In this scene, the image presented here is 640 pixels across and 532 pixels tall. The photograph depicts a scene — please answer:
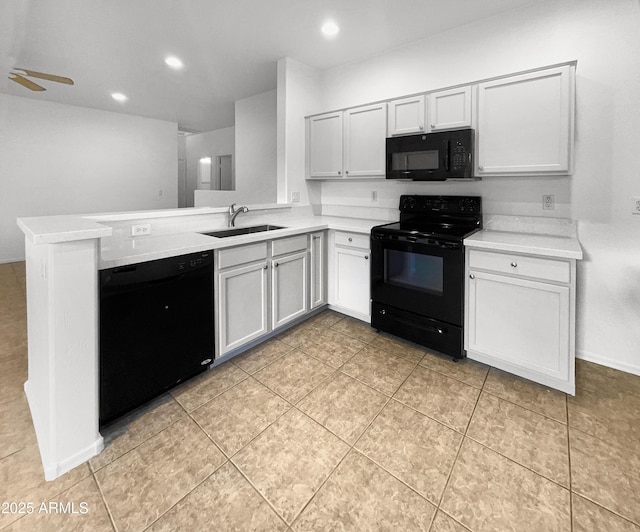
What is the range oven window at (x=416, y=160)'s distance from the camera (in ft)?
8.44

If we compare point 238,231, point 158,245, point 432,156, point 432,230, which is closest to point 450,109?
point 432,156

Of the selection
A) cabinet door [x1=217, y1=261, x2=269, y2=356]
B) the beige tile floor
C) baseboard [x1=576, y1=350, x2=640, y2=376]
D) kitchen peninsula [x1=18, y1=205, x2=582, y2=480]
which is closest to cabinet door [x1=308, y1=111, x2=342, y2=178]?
kitchen peninsula [x1=18, y1=205, x2=582, y2=480]

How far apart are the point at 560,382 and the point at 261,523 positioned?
1.92 meters

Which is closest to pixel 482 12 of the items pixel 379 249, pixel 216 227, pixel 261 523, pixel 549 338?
pixel 379 249

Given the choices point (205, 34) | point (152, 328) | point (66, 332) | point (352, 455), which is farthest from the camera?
point (205, 34)

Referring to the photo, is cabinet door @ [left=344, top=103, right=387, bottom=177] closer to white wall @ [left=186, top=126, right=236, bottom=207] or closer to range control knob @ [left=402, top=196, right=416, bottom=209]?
range control knob @ [left=402, top=196, right=416, bottom=209]

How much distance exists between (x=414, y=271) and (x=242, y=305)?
1.36 metres

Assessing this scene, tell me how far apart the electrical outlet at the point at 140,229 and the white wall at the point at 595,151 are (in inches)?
107

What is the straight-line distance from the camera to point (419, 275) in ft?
8.30

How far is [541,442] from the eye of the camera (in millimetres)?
1643

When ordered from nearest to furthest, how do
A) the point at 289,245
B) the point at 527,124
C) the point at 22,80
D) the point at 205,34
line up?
1. the point at 527,124
2. the point at 289,245
3. the point at 205,34
4. the point at 22,80

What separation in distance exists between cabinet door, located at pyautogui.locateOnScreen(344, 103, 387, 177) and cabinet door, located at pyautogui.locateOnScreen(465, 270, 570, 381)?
1460mm

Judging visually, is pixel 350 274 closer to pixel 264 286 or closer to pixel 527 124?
pixel 264 286

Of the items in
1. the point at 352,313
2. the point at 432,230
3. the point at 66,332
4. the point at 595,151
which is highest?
the point at 595,151
